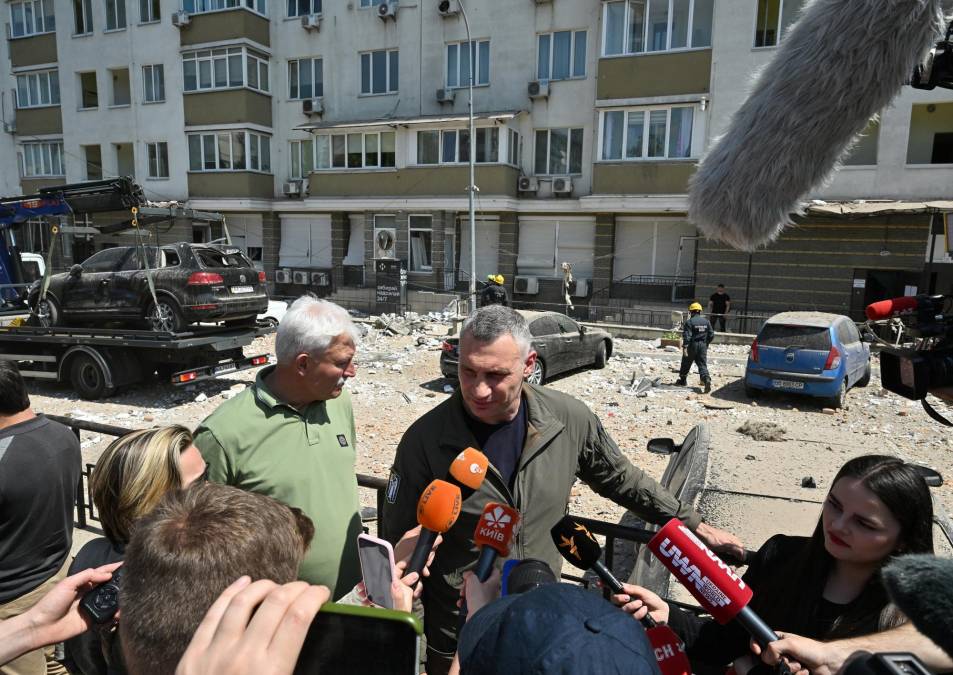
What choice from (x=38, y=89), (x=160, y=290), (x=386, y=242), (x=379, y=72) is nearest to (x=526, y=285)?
(x=386, y=242)

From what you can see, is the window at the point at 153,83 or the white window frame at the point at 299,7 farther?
the window at the point at 153,83

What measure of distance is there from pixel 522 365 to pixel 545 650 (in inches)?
54.2

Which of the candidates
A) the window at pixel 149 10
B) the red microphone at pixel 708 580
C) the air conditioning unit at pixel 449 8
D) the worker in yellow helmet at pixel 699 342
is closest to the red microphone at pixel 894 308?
the red microphone at pixel 708 580

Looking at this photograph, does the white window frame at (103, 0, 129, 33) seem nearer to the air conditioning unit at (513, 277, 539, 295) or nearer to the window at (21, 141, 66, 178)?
the window at (21, 141, 66, 178)

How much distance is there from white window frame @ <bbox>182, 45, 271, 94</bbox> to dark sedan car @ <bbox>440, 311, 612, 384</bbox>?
1866cm

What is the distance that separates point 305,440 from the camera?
2.47 m

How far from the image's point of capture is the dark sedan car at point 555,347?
36.3 ft

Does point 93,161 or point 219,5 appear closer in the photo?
point 219,5

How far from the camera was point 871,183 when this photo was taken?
17.7m

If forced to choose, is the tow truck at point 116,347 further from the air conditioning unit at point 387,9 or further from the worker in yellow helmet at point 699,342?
the air conditioning unit at point 387,9

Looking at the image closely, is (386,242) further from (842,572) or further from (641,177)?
(842,572)

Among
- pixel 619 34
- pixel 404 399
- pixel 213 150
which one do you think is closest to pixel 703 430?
pixel 404 399

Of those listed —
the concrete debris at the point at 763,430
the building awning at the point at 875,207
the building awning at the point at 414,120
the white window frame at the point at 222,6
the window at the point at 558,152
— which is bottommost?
the concrete debris at the point at 763,430

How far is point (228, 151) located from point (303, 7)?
677 centimetres
